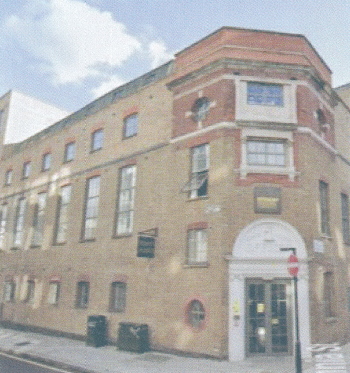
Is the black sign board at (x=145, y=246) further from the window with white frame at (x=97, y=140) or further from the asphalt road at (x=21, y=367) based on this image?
the window with white frame at (x=97, y=140)

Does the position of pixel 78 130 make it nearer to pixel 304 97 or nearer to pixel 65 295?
pixel 65 295

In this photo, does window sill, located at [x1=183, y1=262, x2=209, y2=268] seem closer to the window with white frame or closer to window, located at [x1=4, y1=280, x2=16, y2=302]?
the window with white frame

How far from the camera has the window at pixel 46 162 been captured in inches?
931

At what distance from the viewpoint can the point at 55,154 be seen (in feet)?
75.5

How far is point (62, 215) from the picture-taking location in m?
21.5

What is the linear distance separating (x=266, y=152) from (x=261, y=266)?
4339 mm

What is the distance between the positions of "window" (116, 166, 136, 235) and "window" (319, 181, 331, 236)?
835 cm

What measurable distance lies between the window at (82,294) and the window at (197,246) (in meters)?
6.74

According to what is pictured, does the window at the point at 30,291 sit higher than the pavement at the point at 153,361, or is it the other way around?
the window at the point at 30,291

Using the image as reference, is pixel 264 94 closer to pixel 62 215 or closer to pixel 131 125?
pixel 131 125

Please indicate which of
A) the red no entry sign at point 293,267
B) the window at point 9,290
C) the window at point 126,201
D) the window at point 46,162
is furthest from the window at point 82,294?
the red no entry sign at point 293,267

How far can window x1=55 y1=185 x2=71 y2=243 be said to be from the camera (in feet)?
68.6

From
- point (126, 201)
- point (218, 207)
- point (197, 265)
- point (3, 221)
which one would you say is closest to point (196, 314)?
point (197, 265)

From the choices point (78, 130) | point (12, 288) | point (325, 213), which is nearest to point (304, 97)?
point (325, 213)
